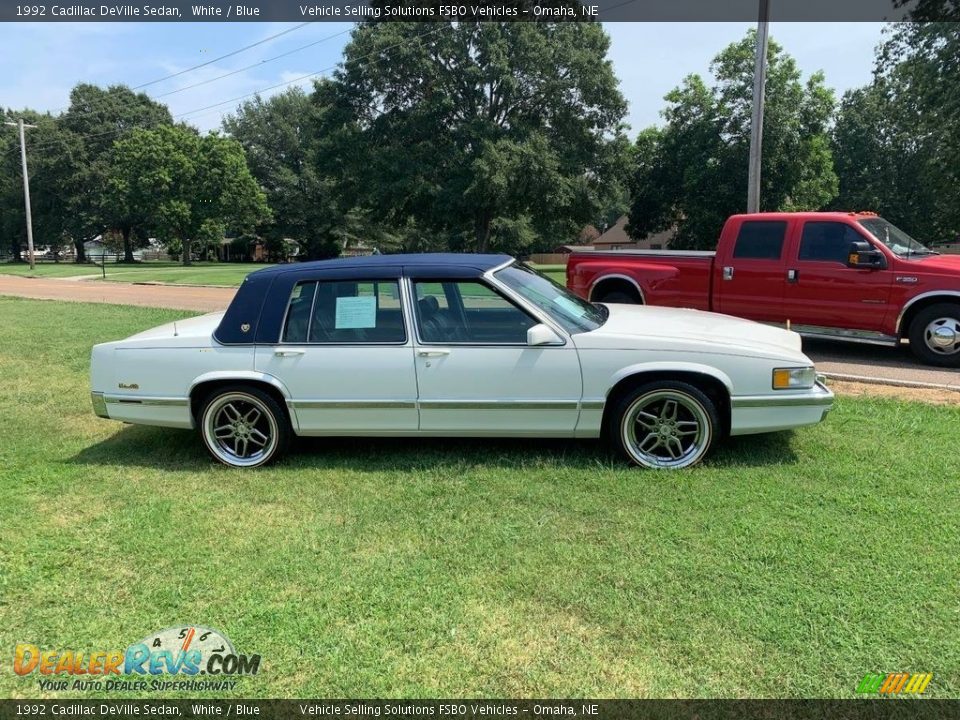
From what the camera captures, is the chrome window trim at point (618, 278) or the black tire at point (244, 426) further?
the chrome window trim at point (618, 278)

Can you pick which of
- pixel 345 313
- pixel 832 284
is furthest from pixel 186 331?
pixel 832 284

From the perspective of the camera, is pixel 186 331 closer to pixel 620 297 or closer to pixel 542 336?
pixel 542 336

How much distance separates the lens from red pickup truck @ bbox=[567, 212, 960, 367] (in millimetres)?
8164

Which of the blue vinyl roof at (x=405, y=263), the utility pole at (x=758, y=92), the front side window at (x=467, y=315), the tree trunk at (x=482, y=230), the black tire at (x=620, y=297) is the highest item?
the utility pole at (x=758, y=92)

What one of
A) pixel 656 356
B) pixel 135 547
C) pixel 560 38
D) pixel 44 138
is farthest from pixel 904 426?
pixel 44 138

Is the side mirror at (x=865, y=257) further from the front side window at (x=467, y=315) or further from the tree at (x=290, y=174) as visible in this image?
the tree at (x=290, y=174)

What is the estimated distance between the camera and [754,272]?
29.9 ft

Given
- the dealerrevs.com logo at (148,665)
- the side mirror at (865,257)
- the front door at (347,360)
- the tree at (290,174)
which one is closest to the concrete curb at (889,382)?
the side mirror at (865,257)

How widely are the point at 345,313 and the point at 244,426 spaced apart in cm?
113

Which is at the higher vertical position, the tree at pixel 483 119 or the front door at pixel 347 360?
the tree at pixel 483 119

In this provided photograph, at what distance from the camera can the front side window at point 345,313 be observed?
15.8 feet

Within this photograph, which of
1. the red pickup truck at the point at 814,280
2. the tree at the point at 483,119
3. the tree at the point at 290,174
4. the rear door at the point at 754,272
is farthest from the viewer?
the tree at the point at 290,174

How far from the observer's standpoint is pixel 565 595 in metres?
3.13

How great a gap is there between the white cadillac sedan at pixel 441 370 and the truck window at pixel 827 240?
14.5 feet
